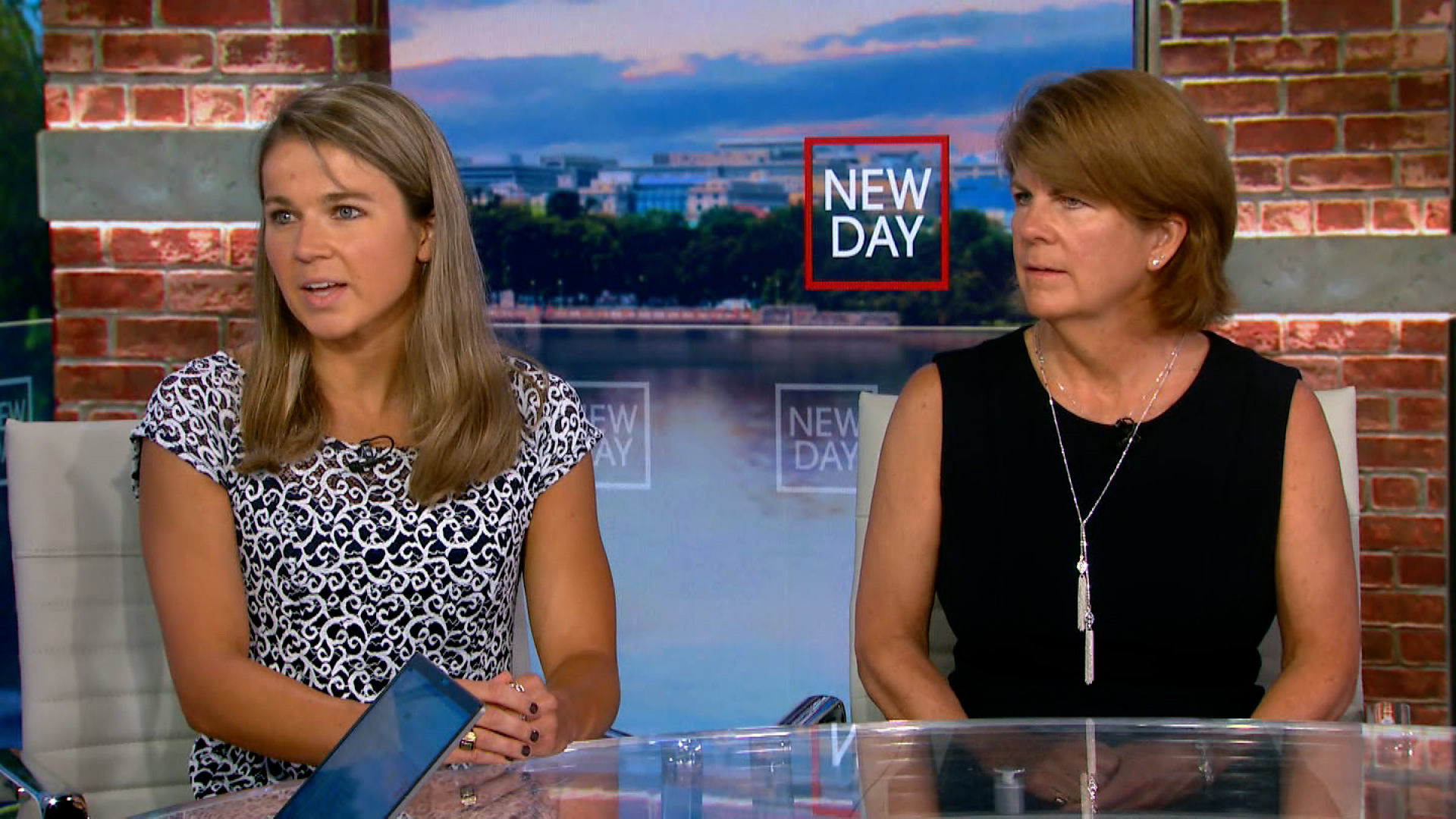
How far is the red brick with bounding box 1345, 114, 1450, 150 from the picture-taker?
3.39 m

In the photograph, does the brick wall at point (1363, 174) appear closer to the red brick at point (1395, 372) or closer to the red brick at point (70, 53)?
the red brick at point (1395, 372)

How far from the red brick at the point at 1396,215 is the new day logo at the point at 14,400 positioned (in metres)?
3.23

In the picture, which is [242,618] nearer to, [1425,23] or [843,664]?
[843,664]

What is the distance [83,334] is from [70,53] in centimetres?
62

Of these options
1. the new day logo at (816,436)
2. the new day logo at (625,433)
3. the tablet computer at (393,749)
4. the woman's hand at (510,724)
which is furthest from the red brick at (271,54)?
the tablet computer at (393,749)

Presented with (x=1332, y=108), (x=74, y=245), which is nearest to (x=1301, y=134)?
(x=1332, y=108)

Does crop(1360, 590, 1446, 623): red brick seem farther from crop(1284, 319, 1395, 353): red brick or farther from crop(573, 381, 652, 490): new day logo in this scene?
crop(573, 381, 652, 490): new day logo

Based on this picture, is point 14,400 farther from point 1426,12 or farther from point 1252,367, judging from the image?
point 1426,12

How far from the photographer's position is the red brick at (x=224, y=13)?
351cm

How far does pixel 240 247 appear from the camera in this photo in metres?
3.55

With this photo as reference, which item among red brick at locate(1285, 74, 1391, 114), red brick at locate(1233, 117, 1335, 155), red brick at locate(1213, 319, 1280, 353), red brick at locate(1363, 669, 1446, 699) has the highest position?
red brick at locate(1285, 74, 1391, 114)

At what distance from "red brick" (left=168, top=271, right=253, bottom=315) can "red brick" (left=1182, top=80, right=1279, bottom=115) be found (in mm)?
2122

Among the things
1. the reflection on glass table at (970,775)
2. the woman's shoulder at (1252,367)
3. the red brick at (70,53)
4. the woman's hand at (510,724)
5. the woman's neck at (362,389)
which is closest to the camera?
the reflection on glass table at (970,775)

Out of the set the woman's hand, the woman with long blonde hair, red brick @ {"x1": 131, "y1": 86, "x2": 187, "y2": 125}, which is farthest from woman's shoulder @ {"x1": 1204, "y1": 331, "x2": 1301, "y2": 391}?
red brick @ {"x1": 131, "y1": 86, "x2": 187, "y2": 125}
